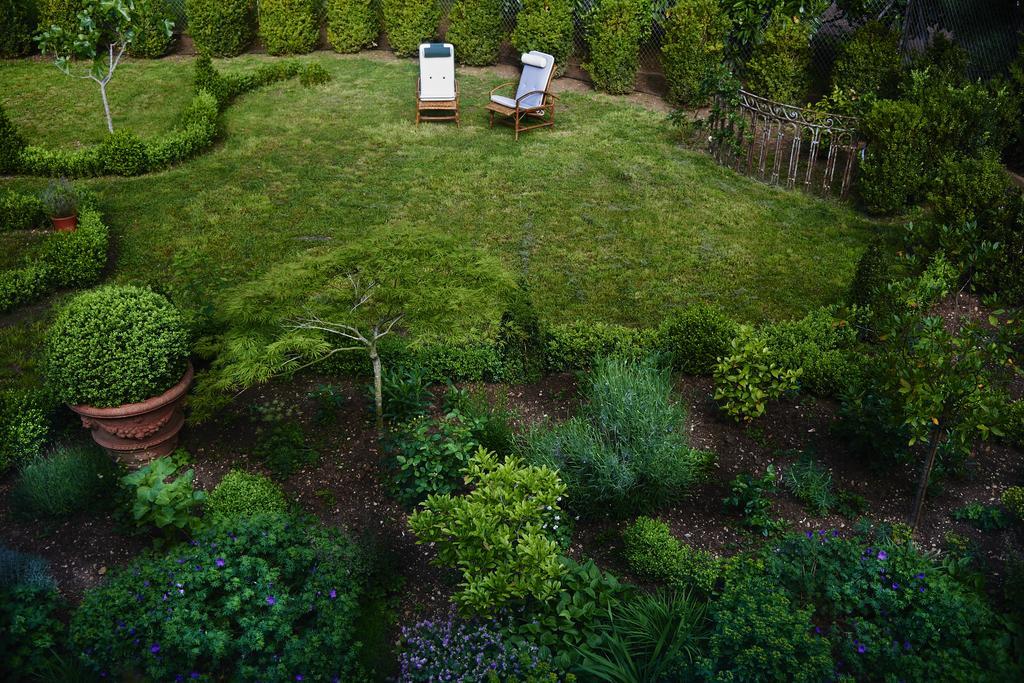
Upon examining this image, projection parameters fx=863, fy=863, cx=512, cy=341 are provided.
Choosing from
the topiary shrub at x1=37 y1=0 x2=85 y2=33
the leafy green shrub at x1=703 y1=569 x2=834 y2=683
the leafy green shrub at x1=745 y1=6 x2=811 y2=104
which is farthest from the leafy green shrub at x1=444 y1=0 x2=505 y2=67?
the leafy green shrub at x1=703 y1=569 x2=834 y2=683

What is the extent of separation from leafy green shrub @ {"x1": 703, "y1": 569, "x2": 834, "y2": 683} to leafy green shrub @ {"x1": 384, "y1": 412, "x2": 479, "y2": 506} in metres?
1.91

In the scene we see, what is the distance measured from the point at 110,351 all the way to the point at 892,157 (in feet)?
26.6

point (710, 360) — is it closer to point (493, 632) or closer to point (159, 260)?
point (493, 632)

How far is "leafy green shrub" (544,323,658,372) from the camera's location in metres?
7.02

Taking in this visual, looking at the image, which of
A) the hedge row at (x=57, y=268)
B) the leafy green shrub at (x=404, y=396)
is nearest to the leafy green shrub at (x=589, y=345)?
the leafy green shrub at (x=404, y=396)

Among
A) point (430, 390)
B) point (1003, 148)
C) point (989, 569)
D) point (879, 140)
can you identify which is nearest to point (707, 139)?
point (879, 140)

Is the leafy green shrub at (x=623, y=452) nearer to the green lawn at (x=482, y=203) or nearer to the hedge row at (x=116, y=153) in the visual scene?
the green lawn at (x=482, y=203)

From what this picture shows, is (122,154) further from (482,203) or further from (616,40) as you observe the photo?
(616,40)

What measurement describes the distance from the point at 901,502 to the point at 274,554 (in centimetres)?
406

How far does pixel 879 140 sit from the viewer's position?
9.59 metres

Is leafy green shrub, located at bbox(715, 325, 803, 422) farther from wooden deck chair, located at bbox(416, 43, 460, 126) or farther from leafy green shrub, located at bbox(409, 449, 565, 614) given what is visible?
wooden deck chair, located at bbox(416, 43, 460, 126)

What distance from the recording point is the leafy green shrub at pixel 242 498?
5393 millimetres

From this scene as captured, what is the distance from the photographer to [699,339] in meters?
6.95

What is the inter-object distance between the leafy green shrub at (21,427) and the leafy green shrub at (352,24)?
35.7 feet
